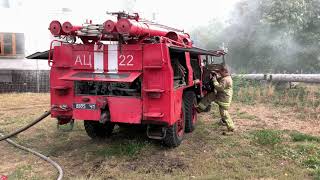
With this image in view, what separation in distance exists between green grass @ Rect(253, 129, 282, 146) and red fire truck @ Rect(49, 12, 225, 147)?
1.50 m

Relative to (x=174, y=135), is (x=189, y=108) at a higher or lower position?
higher

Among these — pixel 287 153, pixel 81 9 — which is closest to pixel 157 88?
pixel 287 153

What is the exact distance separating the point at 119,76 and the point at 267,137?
3.06 meters

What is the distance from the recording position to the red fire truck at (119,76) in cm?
621

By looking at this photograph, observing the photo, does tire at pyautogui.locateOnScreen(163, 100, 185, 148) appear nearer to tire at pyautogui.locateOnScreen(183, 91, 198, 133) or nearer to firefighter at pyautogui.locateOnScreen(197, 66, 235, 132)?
tire at pyautogui.locateOnScreen(183, 91, 198, 133)

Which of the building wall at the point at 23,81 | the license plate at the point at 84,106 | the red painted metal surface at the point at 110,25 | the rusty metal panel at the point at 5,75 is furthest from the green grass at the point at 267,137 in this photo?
the rusty metal panel at the point at 5,75

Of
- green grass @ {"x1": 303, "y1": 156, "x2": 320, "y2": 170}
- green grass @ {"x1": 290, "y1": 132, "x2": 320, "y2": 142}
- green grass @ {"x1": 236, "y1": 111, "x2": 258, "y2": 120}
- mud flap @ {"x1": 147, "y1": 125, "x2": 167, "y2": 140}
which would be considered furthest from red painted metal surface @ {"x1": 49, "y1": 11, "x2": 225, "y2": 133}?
green grass @ {"x1": 236, "y1": 111, "x2": 258, "y2": 120}

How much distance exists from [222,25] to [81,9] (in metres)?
6.50

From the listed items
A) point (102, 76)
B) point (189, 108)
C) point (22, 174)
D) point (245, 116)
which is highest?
point (102, 76)

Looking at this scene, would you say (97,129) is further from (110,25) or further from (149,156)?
(110,25)

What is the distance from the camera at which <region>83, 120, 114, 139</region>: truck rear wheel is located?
7.70 meters

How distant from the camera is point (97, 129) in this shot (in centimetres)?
780

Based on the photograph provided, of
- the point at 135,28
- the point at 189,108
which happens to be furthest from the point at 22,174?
the point at 189,108

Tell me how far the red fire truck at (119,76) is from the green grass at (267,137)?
150cm
